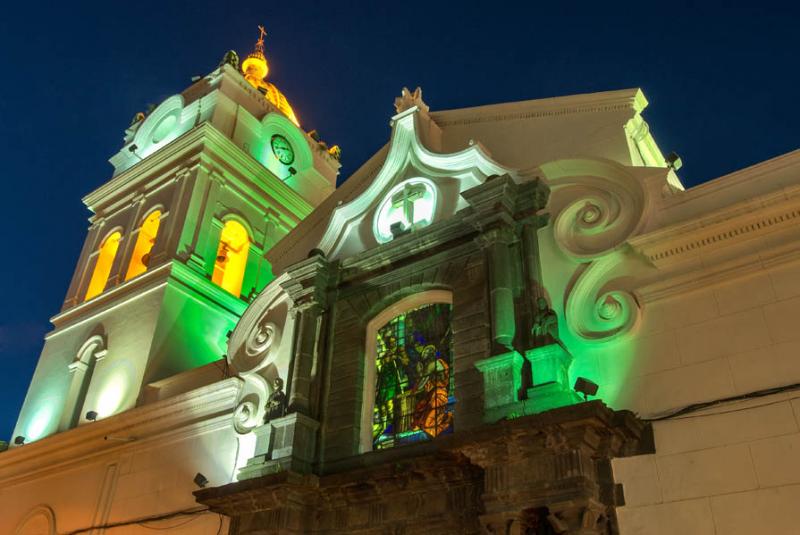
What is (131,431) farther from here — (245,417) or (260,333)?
(260,333)

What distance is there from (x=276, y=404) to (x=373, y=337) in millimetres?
1923

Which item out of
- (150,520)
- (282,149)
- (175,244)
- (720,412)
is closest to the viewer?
(720,412)

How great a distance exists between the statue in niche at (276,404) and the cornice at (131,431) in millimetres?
1489

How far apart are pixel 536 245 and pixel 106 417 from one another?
10045 mm

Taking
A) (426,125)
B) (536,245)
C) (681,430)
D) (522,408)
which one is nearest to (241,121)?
(426,125)

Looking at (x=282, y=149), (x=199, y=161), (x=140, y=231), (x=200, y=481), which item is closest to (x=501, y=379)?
(x=200, y=481)

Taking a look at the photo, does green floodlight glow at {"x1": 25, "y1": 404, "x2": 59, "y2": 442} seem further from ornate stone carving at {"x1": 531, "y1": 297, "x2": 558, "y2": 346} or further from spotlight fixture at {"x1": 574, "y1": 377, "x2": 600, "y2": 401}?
spotlight fixture at {"x1": 574, "y1": 377, "x2": 600, "y2": 401}

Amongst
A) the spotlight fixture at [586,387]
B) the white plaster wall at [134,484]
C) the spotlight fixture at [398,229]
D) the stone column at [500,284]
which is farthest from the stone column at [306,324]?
the spotlight fixture at [586,387]

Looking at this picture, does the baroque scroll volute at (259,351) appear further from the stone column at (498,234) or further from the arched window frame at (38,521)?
the arched window frame at (38,521)

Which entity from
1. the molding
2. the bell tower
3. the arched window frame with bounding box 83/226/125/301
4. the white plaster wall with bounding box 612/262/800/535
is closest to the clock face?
the bell tower

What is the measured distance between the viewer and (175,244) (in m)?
18.5

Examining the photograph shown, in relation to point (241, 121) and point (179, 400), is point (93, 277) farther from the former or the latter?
point (179, 400)

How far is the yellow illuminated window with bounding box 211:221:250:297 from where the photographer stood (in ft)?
65.3

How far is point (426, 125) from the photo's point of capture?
45.5ft
